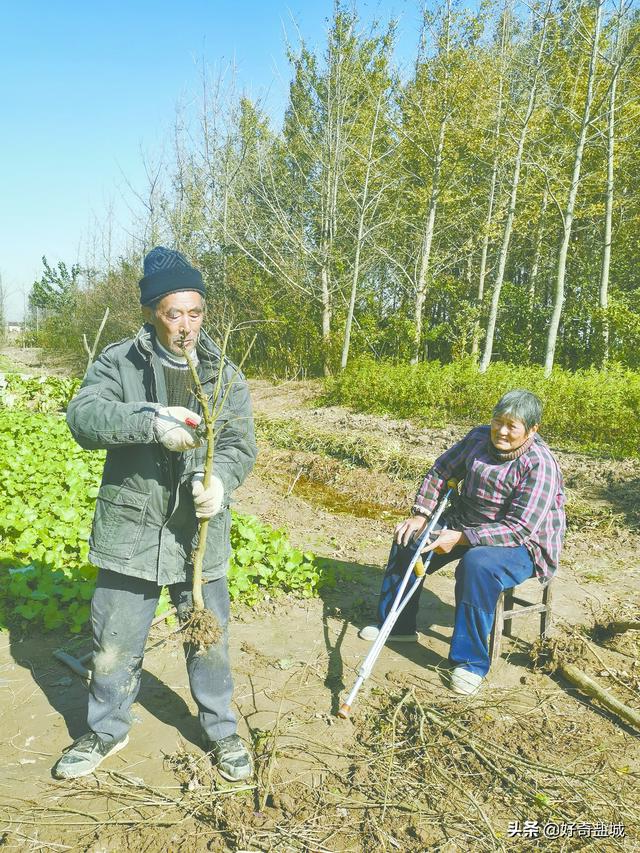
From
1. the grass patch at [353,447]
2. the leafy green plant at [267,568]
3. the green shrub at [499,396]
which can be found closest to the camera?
the leafy green plant at [267,568]

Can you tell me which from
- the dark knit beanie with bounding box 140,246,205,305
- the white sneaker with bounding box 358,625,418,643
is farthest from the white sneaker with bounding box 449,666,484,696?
the dark knit beanie with bounding box 140,246,205,305

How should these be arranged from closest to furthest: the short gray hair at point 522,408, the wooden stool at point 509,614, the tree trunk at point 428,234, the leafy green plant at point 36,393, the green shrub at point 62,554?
the short gray hair at point 522,408, the wooden stool at point 509,614, the green shrub at point 62,554, the leafy green plant at point 36,393, the tree trunk at point 428,234

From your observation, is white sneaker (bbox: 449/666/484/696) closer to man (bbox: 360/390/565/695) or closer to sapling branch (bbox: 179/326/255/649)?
man (bbox: 360/390/565/695)

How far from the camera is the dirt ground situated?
2361 mm

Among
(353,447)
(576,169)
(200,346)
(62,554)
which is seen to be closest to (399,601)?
(200,346)

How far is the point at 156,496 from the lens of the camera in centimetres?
248

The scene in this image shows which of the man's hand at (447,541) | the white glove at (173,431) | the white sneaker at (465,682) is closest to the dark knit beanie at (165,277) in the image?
the white glove at (173,431)

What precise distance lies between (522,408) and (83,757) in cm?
261

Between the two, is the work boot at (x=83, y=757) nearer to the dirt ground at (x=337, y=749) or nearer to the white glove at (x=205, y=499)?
the dirt ground at (x=337, y=749)

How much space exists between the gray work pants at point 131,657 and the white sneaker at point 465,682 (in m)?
1.25

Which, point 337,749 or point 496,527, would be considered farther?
point 496,527

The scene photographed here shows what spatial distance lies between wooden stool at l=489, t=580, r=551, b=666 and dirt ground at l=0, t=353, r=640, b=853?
10 cm

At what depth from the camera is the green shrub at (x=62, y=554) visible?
3.84m

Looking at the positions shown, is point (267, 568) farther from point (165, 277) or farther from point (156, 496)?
point (165, 277)
